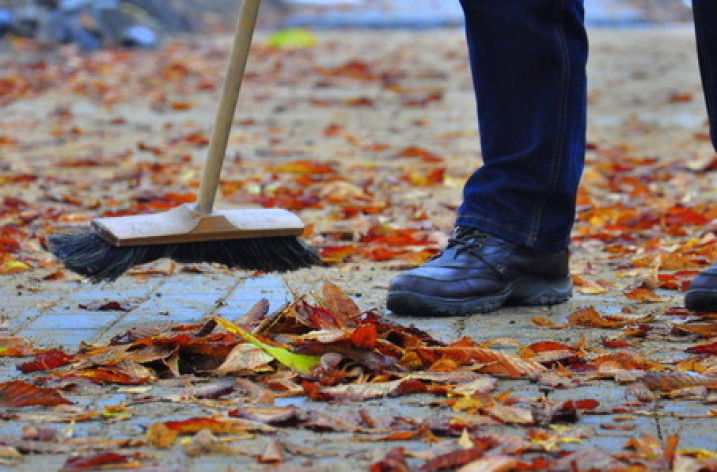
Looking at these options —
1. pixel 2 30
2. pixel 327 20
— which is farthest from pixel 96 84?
pixel 327 20

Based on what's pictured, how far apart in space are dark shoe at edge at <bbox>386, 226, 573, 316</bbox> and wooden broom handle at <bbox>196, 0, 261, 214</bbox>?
55 centimetres

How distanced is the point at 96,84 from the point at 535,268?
24.3 ft

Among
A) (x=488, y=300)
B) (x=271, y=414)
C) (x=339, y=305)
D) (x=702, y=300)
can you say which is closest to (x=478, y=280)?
(x=488, y=300)

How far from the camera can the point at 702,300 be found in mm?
3080

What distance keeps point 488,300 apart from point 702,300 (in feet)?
1.76

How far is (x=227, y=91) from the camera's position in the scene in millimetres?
3318

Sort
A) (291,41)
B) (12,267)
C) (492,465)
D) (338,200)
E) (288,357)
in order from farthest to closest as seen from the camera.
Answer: (291,41) < (338,200) < (12,267) < (288,357) < (492,465)

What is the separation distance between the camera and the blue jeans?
10.2ft

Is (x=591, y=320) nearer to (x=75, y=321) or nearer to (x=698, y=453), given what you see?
(x=698, y=453)

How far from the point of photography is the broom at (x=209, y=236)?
3.15 metres

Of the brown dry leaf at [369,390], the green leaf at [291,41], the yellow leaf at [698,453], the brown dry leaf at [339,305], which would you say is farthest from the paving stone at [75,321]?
the green leaf at [291,41]

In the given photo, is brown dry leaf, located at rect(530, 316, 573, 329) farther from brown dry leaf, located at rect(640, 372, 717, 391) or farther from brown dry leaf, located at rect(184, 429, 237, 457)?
brown dry leaf, located at rect(184, 429, 237, 457)

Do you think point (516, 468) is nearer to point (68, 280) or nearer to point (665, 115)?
point (68, 280)

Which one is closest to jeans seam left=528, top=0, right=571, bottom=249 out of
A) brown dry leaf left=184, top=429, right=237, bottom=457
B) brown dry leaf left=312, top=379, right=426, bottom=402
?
brown dry leaf left=312, top=379, right=426, bottom=402
